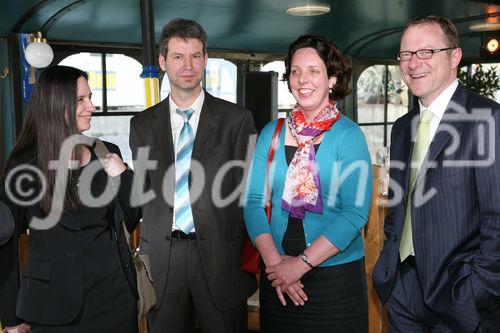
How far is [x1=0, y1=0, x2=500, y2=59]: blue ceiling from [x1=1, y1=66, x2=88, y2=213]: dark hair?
399 cm

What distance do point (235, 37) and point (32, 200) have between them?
279 inches

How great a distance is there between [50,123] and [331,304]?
1238 mm

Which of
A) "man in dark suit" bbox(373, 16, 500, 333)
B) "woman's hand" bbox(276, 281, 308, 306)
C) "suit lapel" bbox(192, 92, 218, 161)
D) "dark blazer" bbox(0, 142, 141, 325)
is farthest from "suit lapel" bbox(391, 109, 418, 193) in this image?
"dark blazer" bbox(0, 142, 141, 325)

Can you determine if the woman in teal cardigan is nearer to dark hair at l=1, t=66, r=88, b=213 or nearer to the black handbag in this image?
the black handbag

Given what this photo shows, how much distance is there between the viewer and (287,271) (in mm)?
2018

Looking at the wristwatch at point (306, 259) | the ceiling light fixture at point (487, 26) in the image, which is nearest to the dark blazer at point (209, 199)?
the wristwatch at point (306, 259)

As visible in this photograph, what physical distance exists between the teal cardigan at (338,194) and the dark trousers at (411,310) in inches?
9.0

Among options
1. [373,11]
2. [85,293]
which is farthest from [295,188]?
[373,11]

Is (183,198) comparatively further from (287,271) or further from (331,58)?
(331,58)

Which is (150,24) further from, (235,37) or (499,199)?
(235,37)

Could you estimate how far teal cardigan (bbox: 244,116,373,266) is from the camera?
2.00m

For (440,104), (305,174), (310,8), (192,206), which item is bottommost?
(192,206)

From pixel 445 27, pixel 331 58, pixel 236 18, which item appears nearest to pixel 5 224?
pixel 331 58

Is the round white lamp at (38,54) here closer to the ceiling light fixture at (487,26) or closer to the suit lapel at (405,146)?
the suit lapel at (405,146)
